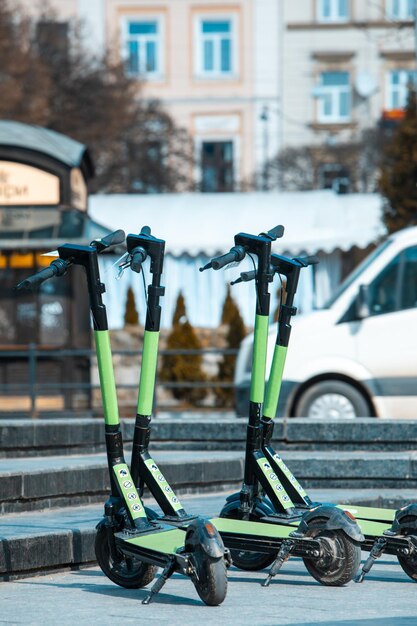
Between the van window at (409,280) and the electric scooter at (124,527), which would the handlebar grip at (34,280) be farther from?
the van window at (409,280)

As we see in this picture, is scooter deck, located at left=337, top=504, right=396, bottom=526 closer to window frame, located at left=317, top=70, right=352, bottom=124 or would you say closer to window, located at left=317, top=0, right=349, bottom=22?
window frame, located at left=317, top=70, right=352, bottom=124

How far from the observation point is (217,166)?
49.6 meters

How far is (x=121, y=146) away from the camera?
4344 cm

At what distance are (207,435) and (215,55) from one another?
136ft

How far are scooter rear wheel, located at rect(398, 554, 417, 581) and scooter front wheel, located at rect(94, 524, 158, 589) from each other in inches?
45.7

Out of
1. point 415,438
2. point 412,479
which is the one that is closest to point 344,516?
point 412,479

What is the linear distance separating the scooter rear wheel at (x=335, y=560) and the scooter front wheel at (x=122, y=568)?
73 centimetres

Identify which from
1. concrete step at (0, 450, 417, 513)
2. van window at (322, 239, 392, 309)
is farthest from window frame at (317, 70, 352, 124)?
concrete step at (0, 450, 417, 513)

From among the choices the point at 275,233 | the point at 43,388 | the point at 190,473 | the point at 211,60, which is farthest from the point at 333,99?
the point at 275,233

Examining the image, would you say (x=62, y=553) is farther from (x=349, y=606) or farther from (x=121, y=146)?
(x=121, y=146)

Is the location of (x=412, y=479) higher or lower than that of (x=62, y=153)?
lower

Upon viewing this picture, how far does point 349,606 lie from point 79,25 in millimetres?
39896

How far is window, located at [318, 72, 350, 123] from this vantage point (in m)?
51.3

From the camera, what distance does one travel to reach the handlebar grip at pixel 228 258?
642 cm
